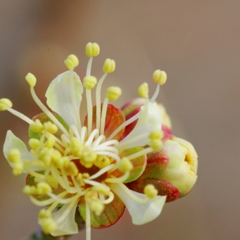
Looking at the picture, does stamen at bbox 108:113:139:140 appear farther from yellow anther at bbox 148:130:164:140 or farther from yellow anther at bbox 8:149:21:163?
yellow anther at bbox 8:149:21:163

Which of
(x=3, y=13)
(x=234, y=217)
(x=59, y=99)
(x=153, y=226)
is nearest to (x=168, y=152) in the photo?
(x=59, y=99)

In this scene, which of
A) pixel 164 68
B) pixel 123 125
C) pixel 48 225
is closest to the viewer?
pixel 48 225

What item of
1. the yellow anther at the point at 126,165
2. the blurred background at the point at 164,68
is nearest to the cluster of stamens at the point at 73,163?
the yellow anther at the point at 126,165

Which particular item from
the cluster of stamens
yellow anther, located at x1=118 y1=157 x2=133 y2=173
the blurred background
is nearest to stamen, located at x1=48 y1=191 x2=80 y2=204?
the cluster of stamens

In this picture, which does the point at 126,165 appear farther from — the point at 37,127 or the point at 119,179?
the point at 37,127

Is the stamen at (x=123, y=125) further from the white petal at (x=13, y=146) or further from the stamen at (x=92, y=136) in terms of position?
the white petal at (x=13, y=146)

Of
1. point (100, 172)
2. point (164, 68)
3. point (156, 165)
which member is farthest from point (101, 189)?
point (164, 68)
